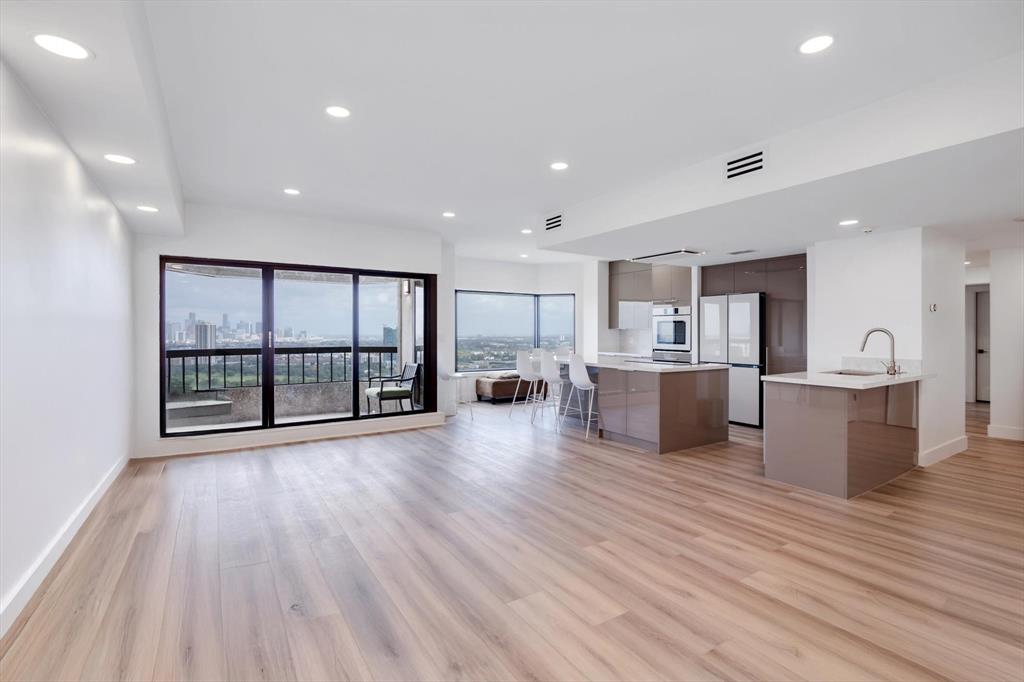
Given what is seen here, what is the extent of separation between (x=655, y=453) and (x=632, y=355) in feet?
11.1

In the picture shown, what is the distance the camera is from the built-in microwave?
7.44 metres

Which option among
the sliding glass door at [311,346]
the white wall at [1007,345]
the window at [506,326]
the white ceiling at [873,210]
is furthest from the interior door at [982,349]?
the sliding glass door at [311,346]

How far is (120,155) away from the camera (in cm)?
298

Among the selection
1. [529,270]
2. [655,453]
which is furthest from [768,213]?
[529,270]

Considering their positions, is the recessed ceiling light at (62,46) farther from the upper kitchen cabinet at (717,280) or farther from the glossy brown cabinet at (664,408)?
the upper kitchen cabinet at (717,280)

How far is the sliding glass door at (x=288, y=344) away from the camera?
5.36 m

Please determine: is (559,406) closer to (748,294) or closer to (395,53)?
(748,294)

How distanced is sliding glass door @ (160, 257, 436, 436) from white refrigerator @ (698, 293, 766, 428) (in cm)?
399

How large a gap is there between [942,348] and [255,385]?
731 centimetres

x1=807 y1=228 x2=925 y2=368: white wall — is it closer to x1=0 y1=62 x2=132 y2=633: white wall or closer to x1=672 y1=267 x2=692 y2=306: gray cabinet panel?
x1=672 y1=267 x2=692 y2=306: gray cabinet panel

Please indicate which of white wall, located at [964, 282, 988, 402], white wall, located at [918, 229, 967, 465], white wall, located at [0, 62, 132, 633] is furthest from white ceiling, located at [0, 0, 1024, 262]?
white wall, located at [964, 282, 988, 402]

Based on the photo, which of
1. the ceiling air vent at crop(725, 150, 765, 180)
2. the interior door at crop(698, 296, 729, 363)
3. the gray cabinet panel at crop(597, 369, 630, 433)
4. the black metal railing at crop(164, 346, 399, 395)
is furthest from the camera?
the interior door at crop(698, 296, 729, 363)

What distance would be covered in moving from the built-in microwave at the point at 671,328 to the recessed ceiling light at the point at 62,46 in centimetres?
707

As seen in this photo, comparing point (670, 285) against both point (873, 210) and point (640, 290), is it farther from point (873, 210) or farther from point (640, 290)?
point (873, 210)
